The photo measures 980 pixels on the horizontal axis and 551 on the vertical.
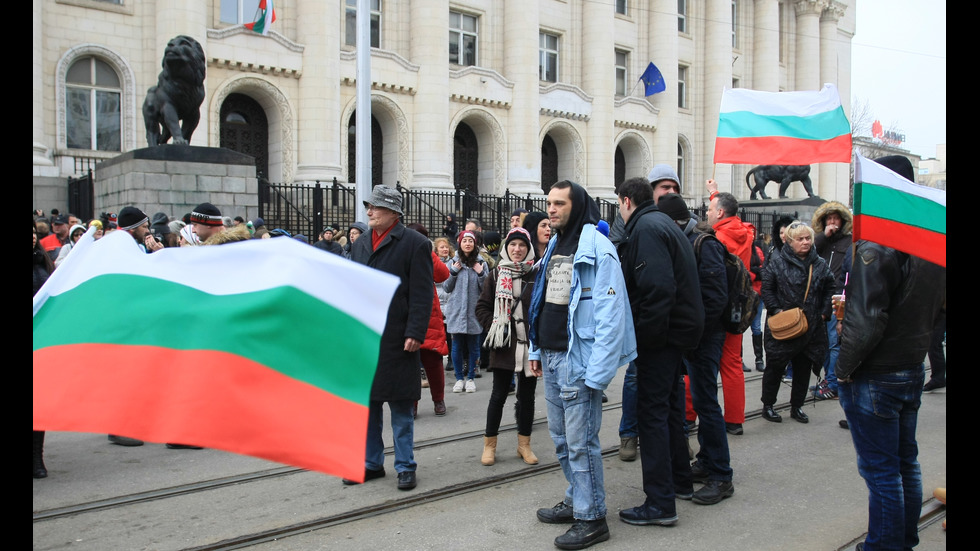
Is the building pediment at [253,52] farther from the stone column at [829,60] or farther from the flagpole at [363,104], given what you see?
the stone column at [829,60]

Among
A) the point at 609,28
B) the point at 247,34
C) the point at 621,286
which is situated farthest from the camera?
the point at 609,28

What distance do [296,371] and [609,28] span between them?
100ft

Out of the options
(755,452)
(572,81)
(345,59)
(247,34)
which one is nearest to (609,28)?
(572,81)

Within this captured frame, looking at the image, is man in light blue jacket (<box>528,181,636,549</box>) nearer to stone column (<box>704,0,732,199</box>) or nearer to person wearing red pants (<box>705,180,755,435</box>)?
person wearing red pants (<box>705,180,755,435</box>)

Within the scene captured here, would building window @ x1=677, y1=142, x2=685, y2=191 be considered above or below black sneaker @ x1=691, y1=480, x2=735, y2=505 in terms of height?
above

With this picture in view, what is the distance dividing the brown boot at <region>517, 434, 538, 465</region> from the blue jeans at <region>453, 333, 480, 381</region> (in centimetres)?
322

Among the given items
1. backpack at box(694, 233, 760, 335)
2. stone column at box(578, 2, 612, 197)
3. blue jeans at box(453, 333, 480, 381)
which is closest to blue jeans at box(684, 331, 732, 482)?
backpack at box(694, 233, 760, 335)

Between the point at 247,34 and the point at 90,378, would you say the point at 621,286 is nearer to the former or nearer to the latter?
the point at 90,378

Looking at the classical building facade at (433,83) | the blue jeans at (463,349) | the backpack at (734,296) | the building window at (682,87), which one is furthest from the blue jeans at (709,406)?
the building window at (682,87)

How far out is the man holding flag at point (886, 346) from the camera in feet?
12.7

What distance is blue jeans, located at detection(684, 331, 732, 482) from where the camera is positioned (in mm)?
5305

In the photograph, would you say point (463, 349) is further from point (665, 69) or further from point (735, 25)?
point (735, 25)

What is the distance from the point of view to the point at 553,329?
469 cm

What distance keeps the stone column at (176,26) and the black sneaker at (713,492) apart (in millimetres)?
18379
